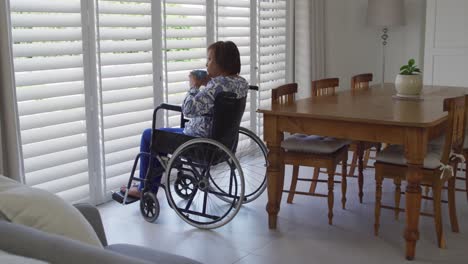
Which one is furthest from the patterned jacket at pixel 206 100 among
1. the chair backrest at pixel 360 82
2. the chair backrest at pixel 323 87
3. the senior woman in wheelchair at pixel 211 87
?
the chair backrest at pixel 360 82

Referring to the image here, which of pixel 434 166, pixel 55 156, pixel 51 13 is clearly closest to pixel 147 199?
pixel 55 156

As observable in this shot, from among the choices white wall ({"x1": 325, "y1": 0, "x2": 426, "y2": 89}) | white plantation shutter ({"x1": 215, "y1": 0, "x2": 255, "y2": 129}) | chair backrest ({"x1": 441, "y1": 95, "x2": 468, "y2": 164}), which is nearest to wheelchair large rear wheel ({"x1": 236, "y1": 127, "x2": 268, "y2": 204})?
white plantation shutter ({"x1": 215, "y1": 0, "x2": 255, "y2": 129})

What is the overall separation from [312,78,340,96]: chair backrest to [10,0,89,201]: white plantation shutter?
163cm

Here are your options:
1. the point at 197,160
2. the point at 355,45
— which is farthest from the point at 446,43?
the point at 197,160

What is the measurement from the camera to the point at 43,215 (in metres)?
1.57

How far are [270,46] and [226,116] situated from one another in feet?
7.95

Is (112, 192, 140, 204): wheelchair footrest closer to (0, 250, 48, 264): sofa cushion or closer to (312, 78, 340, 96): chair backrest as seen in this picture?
(312, 78, 340, 96): chair backrest

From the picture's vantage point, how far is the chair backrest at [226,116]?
3.29 metres

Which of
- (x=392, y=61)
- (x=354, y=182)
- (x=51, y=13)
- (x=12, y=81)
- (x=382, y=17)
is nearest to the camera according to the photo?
(x=12, y=81)

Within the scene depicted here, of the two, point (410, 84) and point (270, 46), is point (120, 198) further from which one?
point (270, 46)

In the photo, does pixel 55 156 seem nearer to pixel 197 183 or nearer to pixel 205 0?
pixel 197 183

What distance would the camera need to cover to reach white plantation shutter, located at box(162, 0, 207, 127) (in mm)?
4254

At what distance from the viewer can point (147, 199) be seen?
358cm

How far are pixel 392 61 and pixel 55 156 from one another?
395 centimetres
